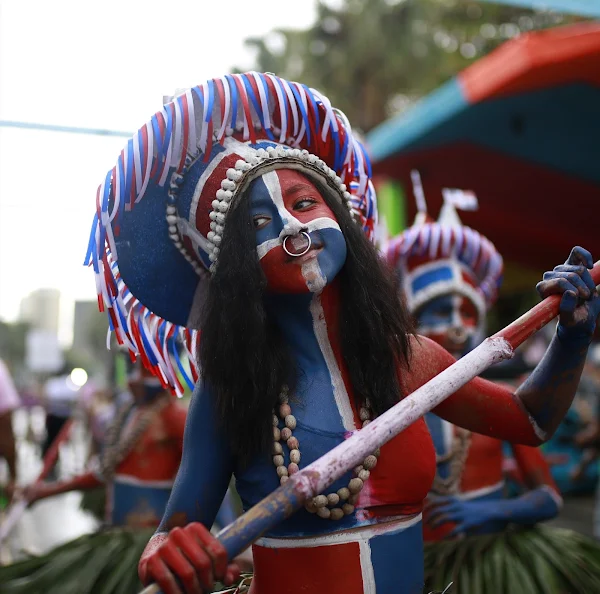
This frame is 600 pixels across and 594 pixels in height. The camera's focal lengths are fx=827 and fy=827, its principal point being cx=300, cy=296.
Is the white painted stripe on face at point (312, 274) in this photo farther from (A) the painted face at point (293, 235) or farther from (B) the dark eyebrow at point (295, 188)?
(B) the dark eyebrow at point (295, 188)

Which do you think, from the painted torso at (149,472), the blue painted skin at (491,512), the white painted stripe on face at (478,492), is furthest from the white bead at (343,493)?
the painted torso at (149,472)

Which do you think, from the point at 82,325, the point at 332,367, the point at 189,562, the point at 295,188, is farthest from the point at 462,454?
the point at 82,325

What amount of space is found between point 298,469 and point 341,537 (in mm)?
176

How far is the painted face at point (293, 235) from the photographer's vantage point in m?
1.86

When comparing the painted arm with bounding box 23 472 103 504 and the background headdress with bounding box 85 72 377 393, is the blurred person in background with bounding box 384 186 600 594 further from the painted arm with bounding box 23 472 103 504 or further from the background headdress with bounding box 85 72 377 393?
the painted arm with bounding box 23 472 103 504

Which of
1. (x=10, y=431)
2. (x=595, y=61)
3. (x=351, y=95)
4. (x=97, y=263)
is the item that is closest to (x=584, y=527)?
(x=595, y=61)

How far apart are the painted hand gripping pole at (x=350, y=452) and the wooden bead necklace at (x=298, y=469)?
17 centimetres

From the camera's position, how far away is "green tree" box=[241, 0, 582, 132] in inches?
737

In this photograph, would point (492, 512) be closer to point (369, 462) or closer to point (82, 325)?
point (369, 462)

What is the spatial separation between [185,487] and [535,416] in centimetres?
87

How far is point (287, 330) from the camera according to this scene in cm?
198

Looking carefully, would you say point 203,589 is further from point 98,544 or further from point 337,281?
point 98,544

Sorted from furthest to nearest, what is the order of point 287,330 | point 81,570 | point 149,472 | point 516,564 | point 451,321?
point 149,472
point 451,321
point 81,570
point 516,564
point 287,330

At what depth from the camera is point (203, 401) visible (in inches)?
76.6
